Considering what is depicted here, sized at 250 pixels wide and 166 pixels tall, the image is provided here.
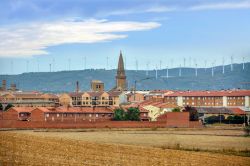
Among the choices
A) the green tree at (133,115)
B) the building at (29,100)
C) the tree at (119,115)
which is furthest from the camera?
the building at (29,100)

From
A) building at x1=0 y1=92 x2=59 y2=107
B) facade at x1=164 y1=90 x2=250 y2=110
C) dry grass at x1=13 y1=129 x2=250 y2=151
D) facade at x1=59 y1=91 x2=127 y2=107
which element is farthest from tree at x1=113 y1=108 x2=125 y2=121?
facade at x1=59 y1=91 x2=127 y2=107

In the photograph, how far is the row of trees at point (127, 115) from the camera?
367 ft

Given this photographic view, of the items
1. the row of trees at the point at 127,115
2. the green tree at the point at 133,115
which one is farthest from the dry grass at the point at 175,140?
the green tree at the point at 133,115

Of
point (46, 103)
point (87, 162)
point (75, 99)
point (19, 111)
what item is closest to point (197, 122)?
point (19, 111)

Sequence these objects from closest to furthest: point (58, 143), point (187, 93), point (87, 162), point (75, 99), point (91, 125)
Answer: point (87, 162)
point (58, 143)
point (91, 125)
point (75, 99)
point (187, 93)

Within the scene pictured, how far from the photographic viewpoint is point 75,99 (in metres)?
170

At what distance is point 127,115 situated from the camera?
371 feet

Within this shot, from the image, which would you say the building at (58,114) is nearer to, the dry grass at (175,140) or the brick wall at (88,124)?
the brick wall at (88,124)

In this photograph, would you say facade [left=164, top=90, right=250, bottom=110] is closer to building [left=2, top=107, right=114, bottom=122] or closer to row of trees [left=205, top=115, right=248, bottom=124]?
row of trees [left=205, top=115, right=248, bottom=124]

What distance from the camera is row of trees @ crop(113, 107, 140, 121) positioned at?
11194 centimetres

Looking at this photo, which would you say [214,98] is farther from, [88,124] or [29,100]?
[88,124]

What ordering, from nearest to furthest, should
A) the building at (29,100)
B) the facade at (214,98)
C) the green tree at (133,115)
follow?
the green tree at (133,115)
the building at (29,100)
the facade at (214,98)

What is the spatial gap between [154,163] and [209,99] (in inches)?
5603

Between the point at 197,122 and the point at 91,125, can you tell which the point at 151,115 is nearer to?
the point at 197,122
